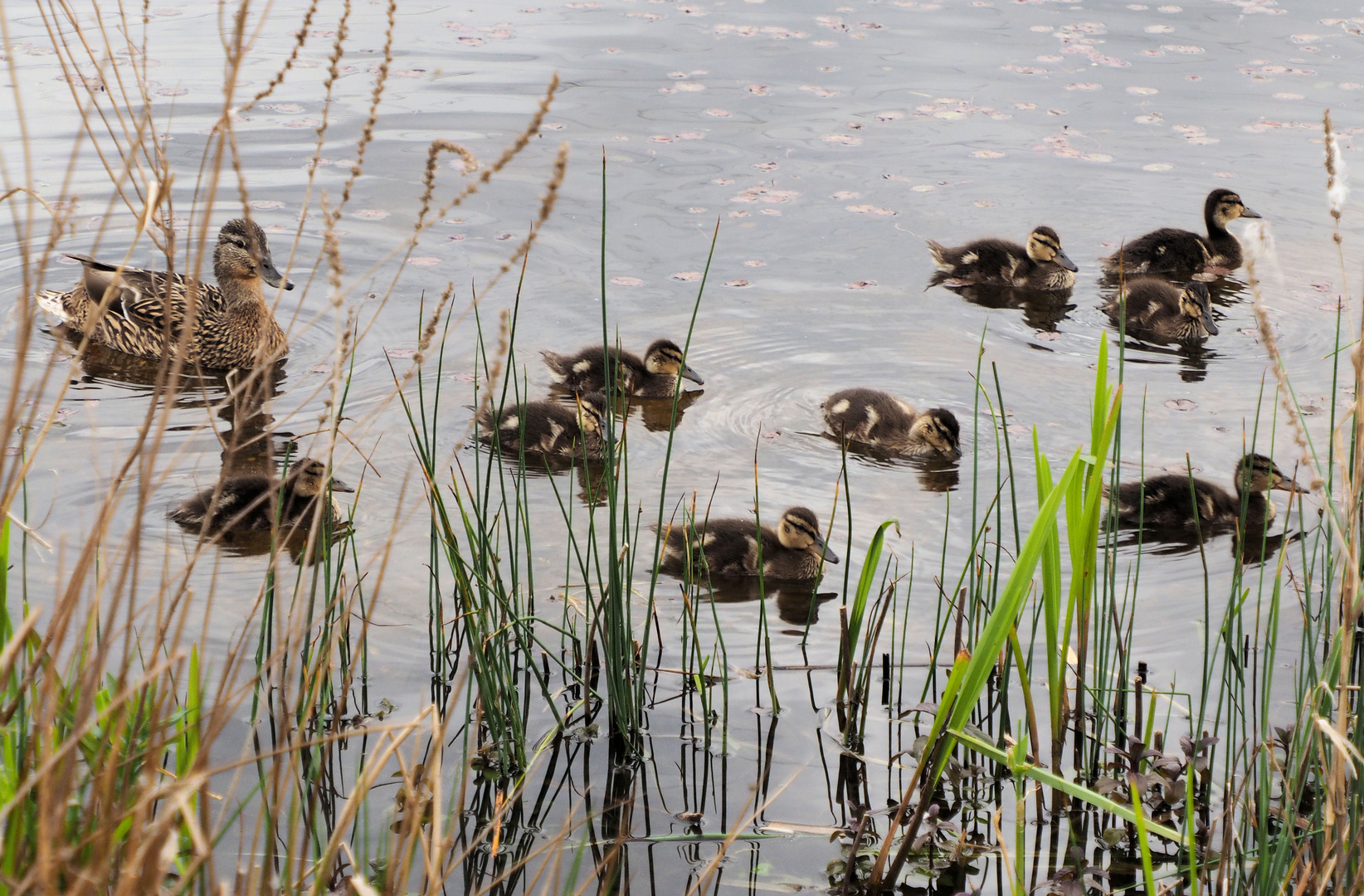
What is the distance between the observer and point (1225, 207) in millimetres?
6711

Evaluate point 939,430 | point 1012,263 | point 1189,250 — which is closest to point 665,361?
point 939,430

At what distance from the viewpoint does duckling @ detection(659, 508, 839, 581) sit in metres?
4.04

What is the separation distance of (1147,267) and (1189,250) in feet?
0.67

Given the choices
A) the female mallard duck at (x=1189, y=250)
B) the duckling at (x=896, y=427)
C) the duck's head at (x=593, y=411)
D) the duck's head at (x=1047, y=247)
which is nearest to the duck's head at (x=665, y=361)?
the duck's head at (x=593, y=411)

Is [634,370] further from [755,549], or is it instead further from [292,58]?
[292,58]

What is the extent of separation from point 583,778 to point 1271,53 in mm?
8288

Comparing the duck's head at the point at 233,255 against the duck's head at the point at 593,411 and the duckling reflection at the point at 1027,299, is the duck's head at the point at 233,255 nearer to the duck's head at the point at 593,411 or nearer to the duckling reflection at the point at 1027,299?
the duck's head at the point at 593,411

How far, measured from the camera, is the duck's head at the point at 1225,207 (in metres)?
6.71

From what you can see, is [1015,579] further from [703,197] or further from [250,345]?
[703,197]

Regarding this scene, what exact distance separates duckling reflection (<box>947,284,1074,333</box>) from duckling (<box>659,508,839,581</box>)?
244 centimetres

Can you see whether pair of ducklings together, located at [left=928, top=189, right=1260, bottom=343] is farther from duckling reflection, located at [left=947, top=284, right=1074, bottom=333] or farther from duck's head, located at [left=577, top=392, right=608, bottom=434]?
duck's head, located at [left=577, top=392, right=608, bottom=434]

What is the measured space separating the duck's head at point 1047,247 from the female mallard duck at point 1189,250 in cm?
35

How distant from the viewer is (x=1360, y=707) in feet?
7.25

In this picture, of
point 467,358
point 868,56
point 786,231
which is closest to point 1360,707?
point 467,358
